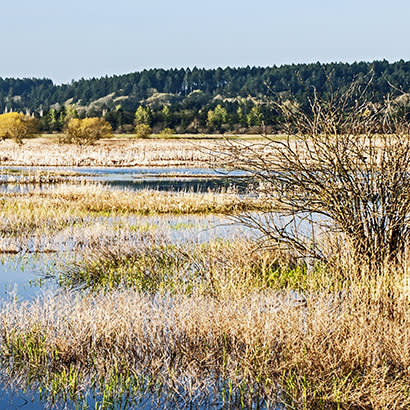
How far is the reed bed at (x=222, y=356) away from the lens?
622cm

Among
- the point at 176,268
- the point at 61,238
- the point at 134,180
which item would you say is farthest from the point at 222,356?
the point at 134,180

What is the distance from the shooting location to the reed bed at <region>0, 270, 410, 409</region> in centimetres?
622

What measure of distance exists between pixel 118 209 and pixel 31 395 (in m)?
16.5

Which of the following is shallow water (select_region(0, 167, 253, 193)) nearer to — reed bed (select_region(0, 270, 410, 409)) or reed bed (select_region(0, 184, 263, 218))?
reed bed (select_region(0, 184, 263, 218))

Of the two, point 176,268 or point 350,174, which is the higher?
point 350,174

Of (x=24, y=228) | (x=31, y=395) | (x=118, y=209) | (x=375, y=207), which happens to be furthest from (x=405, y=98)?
(x=118, y=209)

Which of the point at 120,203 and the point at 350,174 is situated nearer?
the point at 350,174

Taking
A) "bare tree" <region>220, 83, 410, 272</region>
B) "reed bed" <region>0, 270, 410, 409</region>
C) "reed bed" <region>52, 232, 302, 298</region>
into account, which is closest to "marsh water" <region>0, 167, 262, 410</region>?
"reed bed" <region>0, 270, 410, 409</region>

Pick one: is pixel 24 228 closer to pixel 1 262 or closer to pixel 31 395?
pixel 1 262

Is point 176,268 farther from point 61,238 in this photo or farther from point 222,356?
point 61,238

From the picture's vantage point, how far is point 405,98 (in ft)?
32.1

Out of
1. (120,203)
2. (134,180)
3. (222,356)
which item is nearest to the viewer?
(222,356)

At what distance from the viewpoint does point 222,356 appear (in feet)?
23.1

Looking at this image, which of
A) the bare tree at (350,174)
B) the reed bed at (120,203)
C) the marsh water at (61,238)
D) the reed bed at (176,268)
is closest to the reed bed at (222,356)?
the marsh water at (61,238)
